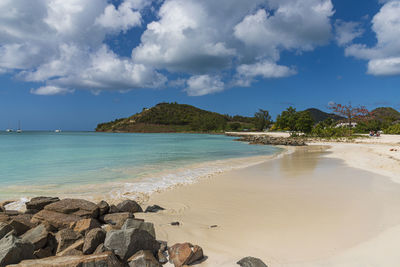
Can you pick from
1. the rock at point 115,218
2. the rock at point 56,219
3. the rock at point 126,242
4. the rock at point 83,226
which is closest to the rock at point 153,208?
the rock at point 115,218

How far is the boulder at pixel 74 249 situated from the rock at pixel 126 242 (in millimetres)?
425

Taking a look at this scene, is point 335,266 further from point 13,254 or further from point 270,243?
point 13,254

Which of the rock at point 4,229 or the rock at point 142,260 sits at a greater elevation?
the rock at point 4,229

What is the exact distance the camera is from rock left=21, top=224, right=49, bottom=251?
3.65m

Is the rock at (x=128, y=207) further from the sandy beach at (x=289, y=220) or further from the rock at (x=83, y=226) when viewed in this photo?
the rock at (x=83, y=226)

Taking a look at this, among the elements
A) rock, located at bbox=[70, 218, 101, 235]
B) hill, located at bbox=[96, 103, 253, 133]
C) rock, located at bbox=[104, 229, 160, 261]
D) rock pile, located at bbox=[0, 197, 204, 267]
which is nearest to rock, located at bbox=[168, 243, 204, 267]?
rock pile, located at bbox=[0, 197, 204, 267]

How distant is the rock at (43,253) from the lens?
11.5 ft

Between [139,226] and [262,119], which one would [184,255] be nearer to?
[139,226]

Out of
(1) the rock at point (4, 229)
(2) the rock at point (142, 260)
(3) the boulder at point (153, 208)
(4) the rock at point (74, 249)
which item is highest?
(1) the rock at point (4, 229)

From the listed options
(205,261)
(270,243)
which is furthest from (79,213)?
(270,243)

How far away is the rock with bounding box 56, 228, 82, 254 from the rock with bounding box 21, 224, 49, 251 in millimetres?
197

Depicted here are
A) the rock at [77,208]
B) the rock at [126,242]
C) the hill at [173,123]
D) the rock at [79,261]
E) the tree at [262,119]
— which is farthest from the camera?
the hill at [173,123]

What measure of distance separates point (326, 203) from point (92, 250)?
5.95 m

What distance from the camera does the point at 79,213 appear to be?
4961 millimetres
